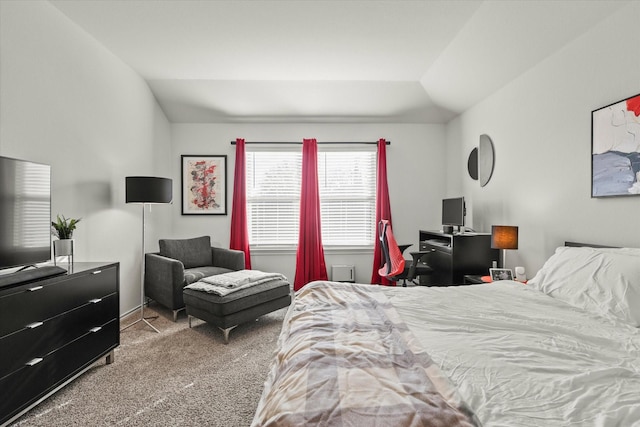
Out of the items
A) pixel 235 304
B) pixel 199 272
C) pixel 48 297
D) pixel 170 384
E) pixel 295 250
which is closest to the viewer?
pixel 48 297

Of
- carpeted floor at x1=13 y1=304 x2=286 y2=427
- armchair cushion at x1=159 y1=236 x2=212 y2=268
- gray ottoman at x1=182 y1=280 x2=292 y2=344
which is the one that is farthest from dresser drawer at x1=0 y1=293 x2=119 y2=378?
armchair cushion at x1=159 y1=236 x2=212 y2=268

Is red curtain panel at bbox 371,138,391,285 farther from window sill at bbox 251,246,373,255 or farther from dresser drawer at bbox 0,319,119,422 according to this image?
dresser drawer at bbox 0,319,119,422

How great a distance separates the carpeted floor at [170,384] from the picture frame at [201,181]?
203 centimetres

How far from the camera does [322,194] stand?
482cm

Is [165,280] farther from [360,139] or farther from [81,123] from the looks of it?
[360,139]

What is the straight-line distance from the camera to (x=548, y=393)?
0.92 m

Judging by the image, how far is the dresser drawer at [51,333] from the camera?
1.68m

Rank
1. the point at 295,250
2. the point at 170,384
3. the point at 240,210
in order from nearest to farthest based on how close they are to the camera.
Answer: the point at 170,384, the point at 240,210, the point at 295,250

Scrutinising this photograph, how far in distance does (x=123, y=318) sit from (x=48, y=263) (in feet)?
4.45

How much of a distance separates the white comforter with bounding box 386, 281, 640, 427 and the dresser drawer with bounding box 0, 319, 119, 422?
2.10 m

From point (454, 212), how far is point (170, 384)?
131 inches

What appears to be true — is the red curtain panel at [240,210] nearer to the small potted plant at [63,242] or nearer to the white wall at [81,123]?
the white wall at [81,123]

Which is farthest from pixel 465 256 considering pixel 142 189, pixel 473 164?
pixel 142 189

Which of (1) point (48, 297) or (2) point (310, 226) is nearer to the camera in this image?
(1) point (48, 297)
